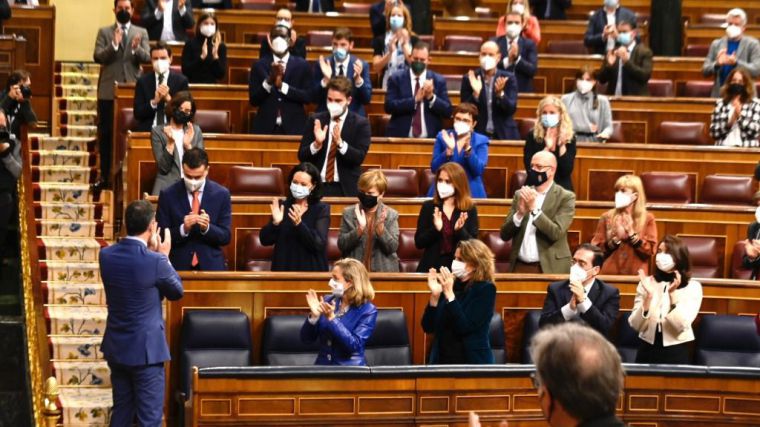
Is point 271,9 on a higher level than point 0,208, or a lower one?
higher

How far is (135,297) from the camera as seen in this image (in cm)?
564

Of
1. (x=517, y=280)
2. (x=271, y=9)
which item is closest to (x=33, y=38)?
(x=271, y=9)

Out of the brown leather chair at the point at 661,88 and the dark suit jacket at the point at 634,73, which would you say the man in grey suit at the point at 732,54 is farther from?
the dark suit jacket at the point at 634,73

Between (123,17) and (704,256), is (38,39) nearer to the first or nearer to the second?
(123,17)

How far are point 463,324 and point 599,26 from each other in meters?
5.39

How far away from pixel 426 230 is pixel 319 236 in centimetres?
52

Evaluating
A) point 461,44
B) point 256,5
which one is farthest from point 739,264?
point 256,5

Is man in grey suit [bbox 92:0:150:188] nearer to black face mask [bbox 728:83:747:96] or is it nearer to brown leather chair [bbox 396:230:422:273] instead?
brown leather chair [bbox 396:230:422:273]

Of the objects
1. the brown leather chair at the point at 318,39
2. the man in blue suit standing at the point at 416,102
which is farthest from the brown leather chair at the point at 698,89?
the brown leather chair at the point at 318,39

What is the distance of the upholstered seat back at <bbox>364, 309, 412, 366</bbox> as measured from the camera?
6.29 metres

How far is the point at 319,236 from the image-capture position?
6.75 metres

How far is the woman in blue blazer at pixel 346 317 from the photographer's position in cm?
562

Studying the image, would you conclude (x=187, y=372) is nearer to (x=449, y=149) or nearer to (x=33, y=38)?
(x=449, y=149)

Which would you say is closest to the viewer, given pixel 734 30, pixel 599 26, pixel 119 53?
pixel 119 53
